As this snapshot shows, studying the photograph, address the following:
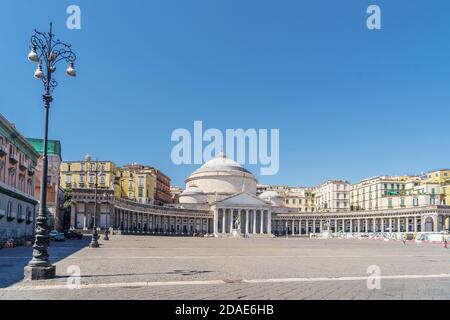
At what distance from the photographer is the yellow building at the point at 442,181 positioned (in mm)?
130875

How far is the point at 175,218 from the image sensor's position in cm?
13888

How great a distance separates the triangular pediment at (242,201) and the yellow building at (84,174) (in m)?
44.4

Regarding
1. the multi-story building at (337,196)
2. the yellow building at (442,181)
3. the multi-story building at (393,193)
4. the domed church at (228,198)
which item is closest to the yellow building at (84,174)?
the domed church at (228,198)

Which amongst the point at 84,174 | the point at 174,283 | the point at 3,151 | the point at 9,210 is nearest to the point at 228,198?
the point at 84,174

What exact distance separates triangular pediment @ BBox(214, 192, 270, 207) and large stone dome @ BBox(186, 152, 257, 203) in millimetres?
10639

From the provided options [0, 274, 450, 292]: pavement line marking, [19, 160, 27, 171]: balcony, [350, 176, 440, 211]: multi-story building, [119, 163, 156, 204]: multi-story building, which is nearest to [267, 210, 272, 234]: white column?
[350, 176, 440, 211]: multi-story building

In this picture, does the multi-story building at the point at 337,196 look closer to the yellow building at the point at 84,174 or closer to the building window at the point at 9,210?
the yellow building at the point at 84,174

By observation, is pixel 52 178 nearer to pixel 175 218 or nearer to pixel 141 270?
pixel 141 270

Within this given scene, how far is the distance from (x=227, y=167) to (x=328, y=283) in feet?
499

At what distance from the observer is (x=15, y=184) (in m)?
46.1

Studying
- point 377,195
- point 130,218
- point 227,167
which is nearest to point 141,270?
point 130,218

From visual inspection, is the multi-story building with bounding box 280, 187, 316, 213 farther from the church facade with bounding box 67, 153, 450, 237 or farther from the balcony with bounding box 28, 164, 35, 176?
the balcony with bounding box 28, 164, 35, 176

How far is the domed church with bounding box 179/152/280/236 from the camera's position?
148 m

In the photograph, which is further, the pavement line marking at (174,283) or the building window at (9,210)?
the building window at (9,210)
